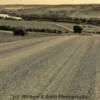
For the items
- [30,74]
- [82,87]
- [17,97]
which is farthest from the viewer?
[30,74]

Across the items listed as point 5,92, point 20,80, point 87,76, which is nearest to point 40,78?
point 20,80

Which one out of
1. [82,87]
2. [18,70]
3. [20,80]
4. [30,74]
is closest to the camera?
[82,87]

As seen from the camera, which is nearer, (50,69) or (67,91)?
(67,91)

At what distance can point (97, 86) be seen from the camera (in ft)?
42.1

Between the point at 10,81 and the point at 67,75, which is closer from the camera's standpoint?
the point at 10,81

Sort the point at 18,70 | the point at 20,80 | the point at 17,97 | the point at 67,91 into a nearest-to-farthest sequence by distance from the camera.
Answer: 1. the point at 17,97
2. the point at 67,91
3. the point at 20,80
4. the point at 18,70

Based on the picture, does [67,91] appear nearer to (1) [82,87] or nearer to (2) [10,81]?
(1) [82,87]

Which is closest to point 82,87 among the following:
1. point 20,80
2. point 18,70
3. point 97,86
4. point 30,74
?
point 97,86

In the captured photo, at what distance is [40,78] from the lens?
1414cm

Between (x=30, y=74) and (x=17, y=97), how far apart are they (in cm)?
450

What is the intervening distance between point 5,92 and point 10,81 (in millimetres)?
1935

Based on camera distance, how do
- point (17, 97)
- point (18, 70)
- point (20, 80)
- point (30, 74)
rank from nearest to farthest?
point (17, 97), point (20, 80), point (30, 74), point (18, 70)

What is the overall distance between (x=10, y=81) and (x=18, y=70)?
297cm

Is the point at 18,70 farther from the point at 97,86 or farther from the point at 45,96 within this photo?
the point at 45,96
